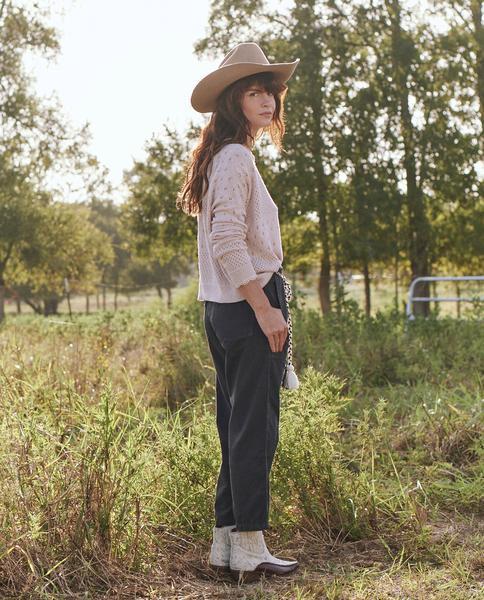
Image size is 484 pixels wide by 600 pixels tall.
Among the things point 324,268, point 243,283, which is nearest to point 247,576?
point 243,283

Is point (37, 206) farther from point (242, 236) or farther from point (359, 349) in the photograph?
point (242, 236)

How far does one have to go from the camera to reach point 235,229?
9.80ft

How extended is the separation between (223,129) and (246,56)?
283 millimetres

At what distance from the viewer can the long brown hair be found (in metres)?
3.15

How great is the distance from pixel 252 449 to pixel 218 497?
0.33m

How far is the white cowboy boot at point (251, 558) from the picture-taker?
10.3 feet

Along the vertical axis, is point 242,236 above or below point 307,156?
below

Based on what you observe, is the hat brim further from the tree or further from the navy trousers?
the tree

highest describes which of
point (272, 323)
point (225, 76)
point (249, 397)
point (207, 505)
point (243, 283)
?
point (225, 76)

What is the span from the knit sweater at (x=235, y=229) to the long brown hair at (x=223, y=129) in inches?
1.5

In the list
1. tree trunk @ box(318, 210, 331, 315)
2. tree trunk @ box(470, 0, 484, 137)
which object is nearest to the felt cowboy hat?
tree trunk @ box(318, 210, 331, 315)

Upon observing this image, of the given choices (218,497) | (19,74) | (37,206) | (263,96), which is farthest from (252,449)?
(37,206)

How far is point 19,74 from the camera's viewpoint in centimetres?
2159

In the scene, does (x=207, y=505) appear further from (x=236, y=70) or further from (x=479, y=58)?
(x=479, y=58)
